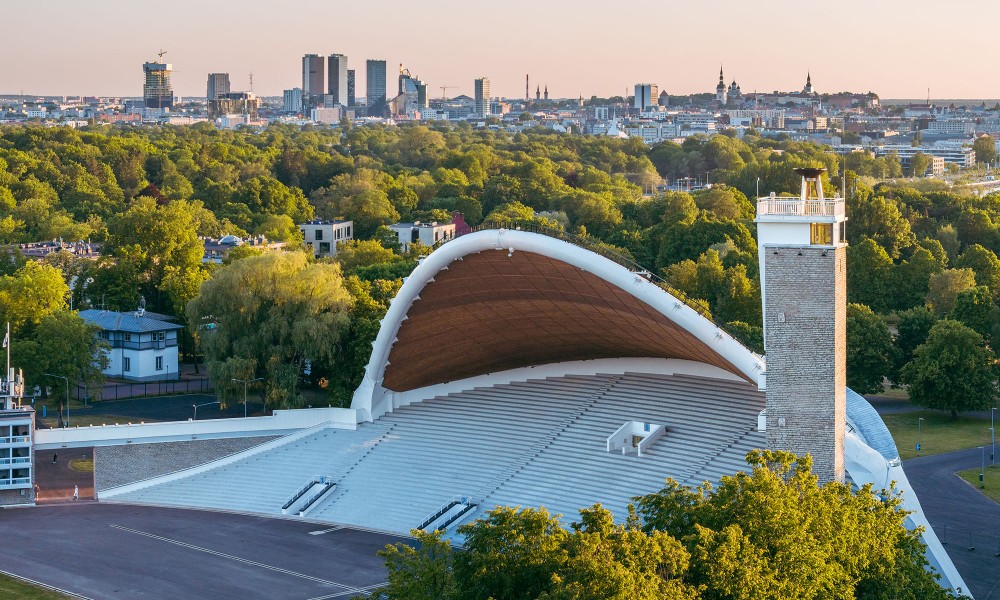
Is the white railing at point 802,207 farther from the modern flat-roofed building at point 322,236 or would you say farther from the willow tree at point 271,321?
the modern flat-roofed building at point 322,236

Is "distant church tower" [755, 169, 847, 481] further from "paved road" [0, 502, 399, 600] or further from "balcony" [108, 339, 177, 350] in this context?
"balcony" [108, 339, 177, 350]

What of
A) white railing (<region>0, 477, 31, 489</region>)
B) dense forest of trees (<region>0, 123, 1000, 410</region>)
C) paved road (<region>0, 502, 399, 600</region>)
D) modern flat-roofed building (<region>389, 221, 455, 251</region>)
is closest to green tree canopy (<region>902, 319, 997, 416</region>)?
dense forest of trees (<region>0, 123, 1000, 410</region>)

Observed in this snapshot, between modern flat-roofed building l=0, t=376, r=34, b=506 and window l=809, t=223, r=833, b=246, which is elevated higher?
window l=809, t=223, r=833, b=246

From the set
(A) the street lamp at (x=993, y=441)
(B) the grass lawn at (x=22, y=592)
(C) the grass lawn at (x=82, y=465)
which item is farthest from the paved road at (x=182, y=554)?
(A) the street lamp at (x=993, y=441)

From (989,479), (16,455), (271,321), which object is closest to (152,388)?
(271,321)

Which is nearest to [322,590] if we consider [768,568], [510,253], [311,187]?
[510,253]

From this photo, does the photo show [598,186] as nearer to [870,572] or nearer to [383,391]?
[383,391]
